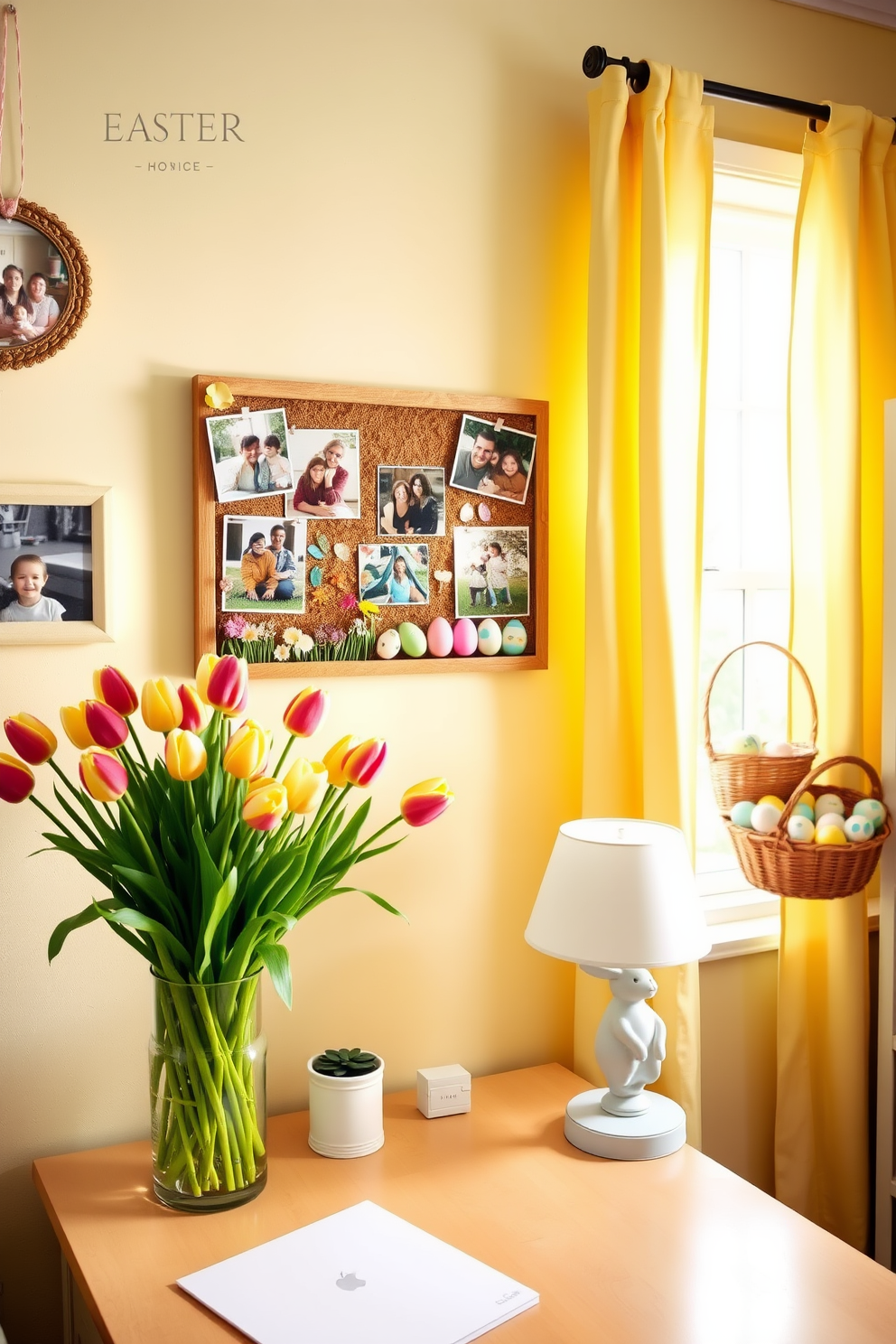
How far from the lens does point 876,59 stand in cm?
232

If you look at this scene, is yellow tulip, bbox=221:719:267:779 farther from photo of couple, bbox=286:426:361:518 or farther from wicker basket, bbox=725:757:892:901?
wicker basket, bbox=725:757:892:901

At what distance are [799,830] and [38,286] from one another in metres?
1.47

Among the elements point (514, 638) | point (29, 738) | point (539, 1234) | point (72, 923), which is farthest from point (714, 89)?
point (539, 1234)

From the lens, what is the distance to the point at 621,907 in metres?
1.63

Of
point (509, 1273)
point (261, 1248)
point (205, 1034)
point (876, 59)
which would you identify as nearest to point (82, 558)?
point (205, 1034)

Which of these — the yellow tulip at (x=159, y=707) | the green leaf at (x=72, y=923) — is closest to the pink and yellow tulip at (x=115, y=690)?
the yellow tulip at (x=159, y=707)

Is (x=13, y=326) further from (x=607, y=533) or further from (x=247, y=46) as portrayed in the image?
(x=607, y=533)

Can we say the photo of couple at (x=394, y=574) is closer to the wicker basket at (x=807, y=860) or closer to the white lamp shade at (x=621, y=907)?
the white lamp shade at (x=621, y=907)

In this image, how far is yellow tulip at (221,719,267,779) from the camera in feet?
4.52

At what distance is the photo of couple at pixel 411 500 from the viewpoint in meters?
1.82

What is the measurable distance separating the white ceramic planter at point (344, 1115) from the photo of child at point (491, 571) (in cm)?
75

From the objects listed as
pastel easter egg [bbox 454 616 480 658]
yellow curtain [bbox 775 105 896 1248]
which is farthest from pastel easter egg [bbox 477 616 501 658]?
yellow curtain [bbox 775 105 896 1248]

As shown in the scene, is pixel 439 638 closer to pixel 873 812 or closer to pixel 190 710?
pixel 190 710

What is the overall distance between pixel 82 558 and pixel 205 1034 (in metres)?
0.67
